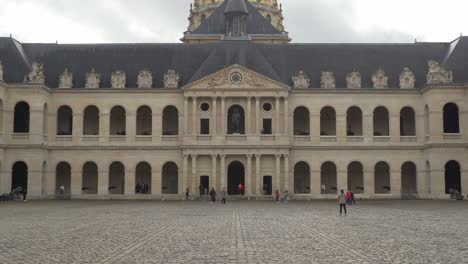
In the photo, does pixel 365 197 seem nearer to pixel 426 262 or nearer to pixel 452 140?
pixel 452 140

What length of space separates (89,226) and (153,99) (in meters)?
39.1

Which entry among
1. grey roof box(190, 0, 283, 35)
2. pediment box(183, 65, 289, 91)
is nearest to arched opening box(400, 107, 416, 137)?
pediment box(183, 65, 289, 91)

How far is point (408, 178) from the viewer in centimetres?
6894

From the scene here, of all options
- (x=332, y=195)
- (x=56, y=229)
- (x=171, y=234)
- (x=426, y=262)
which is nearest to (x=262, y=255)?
(x=426, y=262)

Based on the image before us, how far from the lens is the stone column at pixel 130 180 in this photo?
217 feet

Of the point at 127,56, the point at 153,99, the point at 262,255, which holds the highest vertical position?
the point at 127,56

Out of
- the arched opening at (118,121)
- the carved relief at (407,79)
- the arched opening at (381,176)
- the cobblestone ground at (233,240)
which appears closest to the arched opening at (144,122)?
the arched opening at (118,121)

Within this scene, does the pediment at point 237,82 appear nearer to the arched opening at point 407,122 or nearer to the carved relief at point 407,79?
the carved relief at point 407,79

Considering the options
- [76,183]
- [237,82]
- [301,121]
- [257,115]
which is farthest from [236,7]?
[76,183]

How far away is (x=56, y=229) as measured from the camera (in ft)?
89.7

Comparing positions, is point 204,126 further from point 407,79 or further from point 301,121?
point 407,79

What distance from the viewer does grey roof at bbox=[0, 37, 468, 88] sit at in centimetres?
6819

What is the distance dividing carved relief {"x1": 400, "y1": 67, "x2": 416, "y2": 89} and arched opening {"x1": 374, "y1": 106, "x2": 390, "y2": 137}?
144 inches

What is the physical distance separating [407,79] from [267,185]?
18485 millimetres
